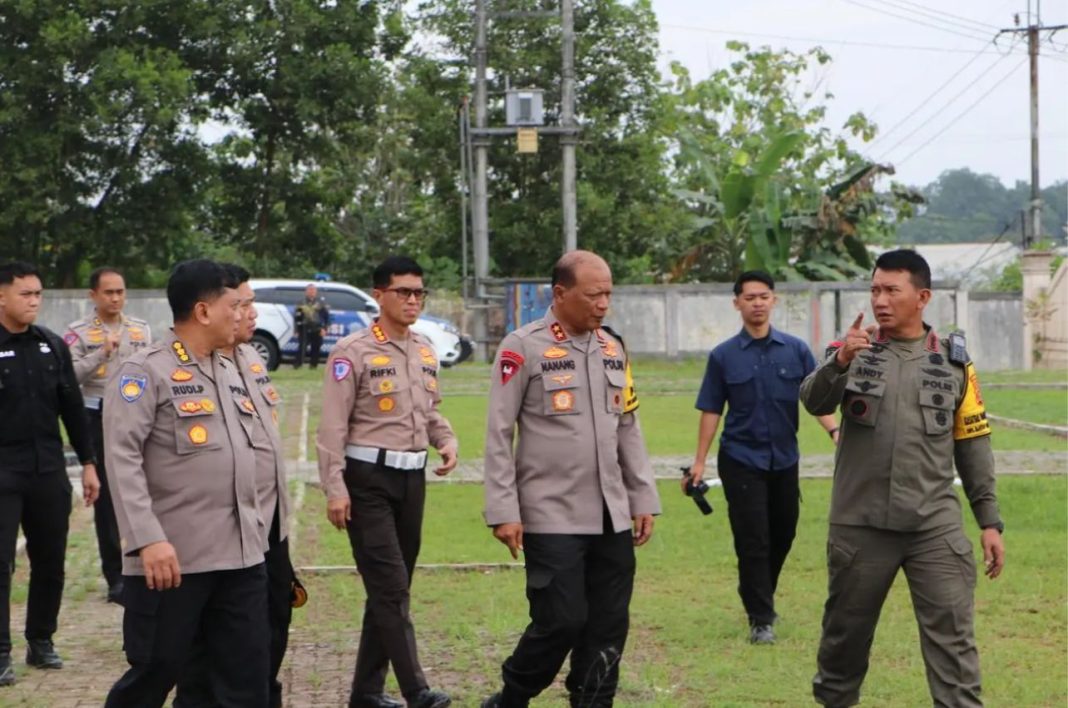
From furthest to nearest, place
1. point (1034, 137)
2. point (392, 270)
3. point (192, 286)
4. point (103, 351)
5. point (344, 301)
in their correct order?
point (1034, 137)
point (344, 301)
point (103, 351)
point (392, 270)
point (192, 286)

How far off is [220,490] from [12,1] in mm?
31793

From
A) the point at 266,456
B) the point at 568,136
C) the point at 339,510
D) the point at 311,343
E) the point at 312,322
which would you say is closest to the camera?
the point at 266,456

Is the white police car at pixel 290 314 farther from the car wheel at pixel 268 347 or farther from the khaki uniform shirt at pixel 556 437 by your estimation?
the khaki uniform shirt at pixel 556 437

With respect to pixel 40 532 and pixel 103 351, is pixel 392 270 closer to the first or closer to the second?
pixel 40 532

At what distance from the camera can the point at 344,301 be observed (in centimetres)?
3272

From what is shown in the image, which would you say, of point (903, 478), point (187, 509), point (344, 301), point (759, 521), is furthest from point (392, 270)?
point (344, 301)

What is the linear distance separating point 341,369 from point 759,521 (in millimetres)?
2647

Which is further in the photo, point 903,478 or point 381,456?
point 381,456

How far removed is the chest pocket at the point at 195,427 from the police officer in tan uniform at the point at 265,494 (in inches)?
8.4

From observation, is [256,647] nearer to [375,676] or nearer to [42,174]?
[375,676]

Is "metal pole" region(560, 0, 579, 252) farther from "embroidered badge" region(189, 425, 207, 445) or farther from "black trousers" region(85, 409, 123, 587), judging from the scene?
"embroidered badge" region(189, 425, 207, 445)

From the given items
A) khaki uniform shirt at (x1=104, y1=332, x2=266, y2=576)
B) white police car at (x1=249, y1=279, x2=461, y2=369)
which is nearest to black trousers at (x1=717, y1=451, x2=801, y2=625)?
khaki uniform shirt at (x1=104, y1=332, x2=266, y2=576)

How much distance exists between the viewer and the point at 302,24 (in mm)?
37250

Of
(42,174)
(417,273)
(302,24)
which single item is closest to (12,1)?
(42,174)
